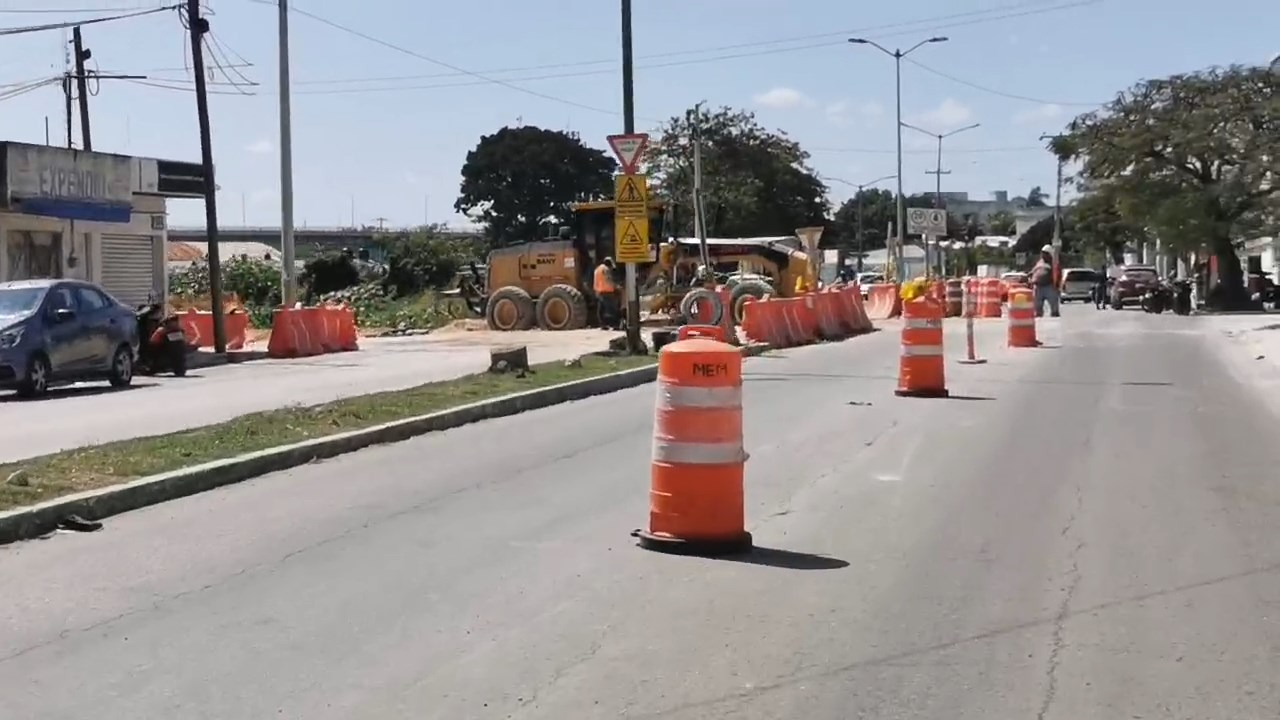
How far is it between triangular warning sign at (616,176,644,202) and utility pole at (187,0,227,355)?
10456mm

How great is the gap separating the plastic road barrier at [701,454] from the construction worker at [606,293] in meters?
25.8

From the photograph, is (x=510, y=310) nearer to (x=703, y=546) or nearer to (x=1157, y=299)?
(x=1157, y=299)

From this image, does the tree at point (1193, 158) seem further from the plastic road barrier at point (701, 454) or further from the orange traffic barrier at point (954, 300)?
the plastic road barrier at point (701, 454)

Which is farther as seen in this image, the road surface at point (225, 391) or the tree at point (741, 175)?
the tree at point (741, 175)

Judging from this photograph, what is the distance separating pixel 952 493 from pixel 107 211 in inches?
993

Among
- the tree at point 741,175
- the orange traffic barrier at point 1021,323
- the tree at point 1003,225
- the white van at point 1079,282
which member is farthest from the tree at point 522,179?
the tree at point 1003,225

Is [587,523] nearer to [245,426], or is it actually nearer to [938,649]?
[938,649]

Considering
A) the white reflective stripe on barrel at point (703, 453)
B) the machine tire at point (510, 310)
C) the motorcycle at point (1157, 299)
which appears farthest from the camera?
the motorcycle at point (1157, 299)

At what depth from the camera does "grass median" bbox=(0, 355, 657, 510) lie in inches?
416

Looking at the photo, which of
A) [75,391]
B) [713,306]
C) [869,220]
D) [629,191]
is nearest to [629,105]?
[629,191]

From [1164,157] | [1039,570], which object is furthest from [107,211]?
[1164,157]

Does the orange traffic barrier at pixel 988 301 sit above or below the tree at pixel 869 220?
below

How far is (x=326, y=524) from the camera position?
9867mm

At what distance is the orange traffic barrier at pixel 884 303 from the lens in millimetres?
43438
